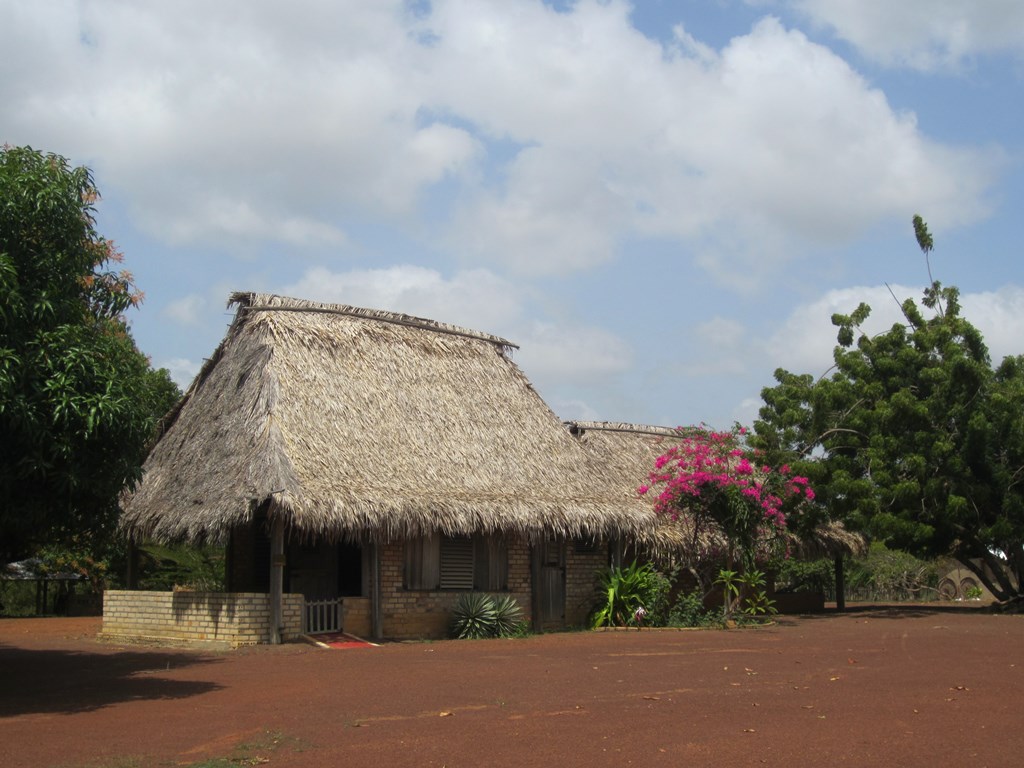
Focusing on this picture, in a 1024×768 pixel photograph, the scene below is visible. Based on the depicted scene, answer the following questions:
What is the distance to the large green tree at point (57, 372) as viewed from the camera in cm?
1038

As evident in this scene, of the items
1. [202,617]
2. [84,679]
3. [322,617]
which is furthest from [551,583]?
[84,679]

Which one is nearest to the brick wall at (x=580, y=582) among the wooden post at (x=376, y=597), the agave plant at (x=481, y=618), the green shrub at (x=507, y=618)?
the green shrub at (x=507, y=618)

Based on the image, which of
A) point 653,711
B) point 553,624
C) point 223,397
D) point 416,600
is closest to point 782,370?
point 553,624

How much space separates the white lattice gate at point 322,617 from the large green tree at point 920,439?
10896mm

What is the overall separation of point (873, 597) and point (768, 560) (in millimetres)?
11279

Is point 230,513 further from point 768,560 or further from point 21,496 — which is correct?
point 768,560

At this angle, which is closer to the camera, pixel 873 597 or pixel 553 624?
pixel 553 624

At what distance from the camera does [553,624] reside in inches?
811

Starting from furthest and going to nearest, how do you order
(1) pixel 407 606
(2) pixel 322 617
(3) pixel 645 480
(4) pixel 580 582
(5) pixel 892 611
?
(5) pixel 892 611 → (3) pixel 645 480 → (4) pixel 580 582 → (1) pixel 407 606 → (2) pixel 322 617

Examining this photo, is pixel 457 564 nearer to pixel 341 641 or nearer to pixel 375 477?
pixel 375 477

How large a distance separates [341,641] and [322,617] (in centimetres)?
59

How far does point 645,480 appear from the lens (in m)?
23.3

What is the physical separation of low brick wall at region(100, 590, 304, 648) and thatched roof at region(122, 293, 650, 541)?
1.00 m

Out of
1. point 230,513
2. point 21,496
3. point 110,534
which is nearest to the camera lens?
point 21,496
